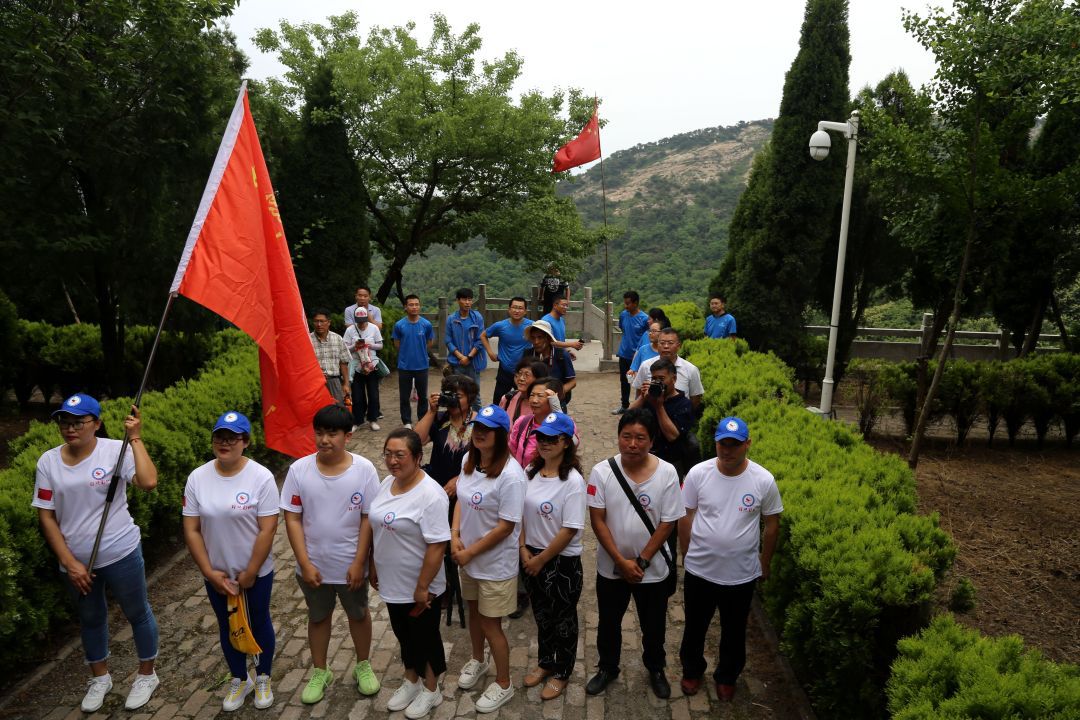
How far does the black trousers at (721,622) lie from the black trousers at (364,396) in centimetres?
659

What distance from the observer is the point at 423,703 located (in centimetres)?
395

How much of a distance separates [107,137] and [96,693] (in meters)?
6.50

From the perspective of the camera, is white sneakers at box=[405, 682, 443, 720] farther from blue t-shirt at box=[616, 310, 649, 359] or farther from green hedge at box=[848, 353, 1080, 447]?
green hedge at box=[848, 353, 1080, 447]

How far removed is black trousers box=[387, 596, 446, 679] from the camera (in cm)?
382

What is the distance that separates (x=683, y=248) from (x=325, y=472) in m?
35.1

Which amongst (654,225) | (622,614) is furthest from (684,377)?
(654,225)

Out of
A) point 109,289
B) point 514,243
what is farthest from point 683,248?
point 109,289

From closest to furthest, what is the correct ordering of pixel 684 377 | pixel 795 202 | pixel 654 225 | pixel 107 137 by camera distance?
pixel 684 377 < pixel 107 137 < pixel 795 202 < pixel 654 225

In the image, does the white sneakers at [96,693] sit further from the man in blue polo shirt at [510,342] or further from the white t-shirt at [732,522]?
the man in blue polo shirt at [510,342]

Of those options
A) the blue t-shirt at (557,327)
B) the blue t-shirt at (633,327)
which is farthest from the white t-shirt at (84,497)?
the blue t-shirt at (633,327)

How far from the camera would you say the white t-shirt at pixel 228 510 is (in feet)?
12.4

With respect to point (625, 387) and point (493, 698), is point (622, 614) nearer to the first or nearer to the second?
point (493, 698)

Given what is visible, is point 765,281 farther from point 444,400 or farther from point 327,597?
point 327,597

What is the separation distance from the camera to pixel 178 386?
7637 millimetres
